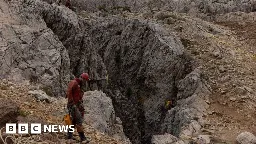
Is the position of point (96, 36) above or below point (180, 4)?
below

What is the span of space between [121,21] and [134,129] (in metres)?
10.9

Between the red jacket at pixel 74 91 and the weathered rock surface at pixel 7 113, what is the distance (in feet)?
6.75

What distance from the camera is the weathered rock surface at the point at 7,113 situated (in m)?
12.3

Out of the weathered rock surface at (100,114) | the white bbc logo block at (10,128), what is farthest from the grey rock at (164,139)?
the white bbc logo block at (10,128)

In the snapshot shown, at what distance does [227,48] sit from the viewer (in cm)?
2964

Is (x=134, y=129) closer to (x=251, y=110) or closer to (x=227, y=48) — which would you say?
(x=227, y=48)

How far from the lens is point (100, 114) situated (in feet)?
61.7

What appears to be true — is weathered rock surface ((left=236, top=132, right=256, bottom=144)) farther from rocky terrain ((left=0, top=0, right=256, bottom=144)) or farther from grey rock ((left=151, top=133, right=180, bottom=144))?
grey rock ((left=151, top=133, right=180, bottom=144))

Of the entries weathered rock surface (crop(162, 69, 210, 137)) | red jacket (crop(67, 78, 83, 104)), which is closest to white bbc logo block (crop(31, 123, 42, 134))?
red jacket (crop(67, 78, 83, 104))

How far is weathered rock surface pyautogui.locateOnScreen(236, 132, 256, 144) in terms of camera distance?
18.4 m

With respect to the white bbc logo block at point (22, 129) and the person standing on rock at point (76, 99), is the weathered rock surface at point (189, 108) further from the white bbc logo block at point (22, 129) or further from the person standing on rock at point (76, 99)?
the white bbc logo block at point (22, 129)

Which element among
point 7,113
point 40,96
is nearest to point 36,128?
point 7,113

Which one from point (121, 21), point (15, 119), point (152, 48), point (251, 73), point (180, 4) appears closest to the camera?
point (15, 119)

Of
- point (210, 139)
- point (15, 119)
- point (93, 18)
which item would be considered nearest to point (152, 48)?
point (93, 18)
